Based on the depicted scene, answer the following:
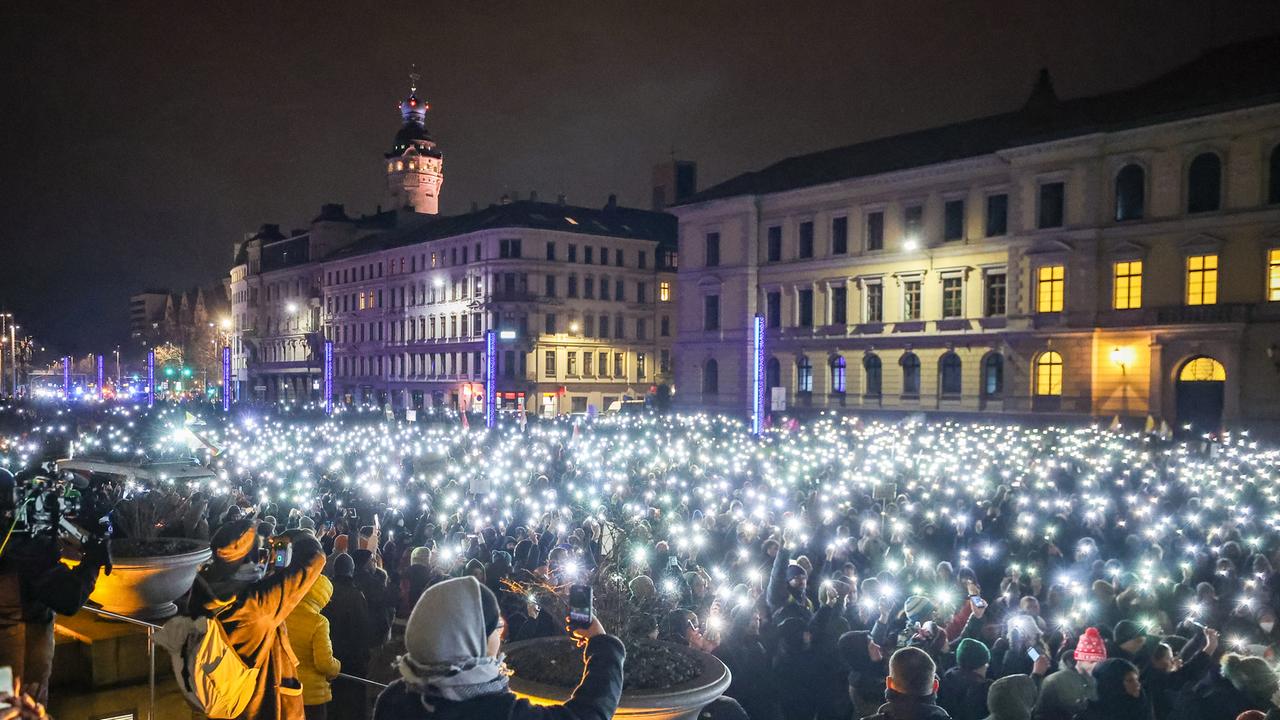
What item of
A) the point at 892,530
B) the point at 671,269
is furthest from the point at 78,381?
the point at 892,530

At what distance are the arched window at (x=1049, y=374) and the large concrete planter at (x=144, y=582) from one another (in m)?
39.1

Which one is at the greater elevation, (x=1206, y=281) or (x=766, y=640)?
(x=1206, y=281)

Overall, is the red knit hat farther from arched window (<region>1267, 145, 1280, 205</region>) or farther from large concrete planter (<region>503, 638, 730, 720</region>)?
arched window (<region>1267, 145, 1280, 205</region>)

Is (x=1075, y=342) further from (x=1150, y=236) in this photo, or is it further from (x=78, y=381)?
(x=78, y=381)

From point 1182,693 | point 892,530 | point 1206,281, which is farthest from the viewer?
point 1206,281

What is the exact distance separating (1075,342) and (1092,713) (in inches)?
1455

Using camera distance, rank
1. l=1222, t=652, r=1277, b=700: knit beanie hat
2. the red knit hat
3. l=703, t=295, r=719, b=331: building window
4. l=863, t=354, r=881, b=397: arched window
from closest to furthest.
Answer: l=1222, t=652, r=1277, b=700: knit beanie hat < the red knit hat < l=863, t=354, r=881, b=397: arched window < l=703, t=295, r=719, b=331: building window

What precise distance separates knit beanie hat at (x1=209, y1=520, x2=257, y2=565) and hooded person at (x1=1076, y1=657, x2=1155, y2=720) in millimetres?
5187

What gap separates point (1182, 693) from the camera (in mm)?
6355

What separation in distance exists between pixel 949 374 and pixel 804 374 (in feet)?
27.8

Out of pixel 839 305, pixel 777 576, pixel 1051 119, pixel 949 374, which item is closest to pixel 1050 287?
pixel 949 374

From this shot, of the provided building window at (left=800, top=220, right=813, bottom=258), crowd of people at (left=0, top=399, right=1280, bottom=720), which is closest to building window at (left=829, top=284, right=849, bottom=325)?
building window at (left=800, top=220, right=813, bottom=258)

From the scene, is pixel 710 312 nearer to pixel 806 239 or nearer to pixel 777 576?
pixel 806 239

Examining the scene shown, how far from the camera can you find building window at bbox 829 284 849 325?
4872 centimetres
